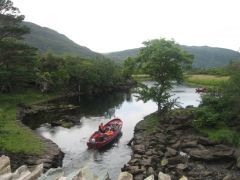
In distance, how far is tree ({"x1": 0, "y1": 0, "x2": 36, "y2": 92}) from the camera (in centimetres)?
5717

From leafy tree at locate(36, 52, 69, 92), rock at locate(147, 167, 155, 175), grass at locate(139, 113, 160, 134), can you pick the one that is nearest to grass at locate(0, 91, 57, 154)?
rock at locate(147, 167, 155, 175)

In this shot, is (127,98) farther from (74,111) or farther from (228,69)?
(228,69)

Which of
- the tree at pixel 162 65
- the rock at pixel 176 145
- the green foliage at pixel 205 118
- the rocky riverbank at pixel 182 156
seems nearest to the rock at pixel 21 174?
the rocky riverbank at pixel 182 156

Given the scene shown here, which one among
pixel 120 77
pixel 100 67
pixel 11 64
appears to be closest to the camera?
pixel 11 64

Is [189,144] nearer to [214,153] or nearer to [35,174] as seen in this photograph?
[214,153]

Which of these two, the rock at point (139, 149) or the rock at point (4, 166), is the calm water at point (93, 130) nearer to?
the rock at point (139, 149)

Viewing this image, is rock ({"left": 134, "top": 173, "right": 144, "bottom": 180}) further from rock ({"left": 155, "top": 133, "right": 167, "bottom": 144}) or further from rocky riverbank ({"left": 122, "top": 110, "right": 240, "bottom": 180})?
rock ({"left": 155, "top": 133, "right": 167, "bottom": 144})

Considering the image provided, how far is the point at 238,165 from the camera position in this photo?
29.6 meters

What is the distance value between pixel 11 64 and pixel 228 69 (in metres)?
35.8

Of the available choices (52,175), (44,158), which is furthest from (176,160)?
(52,175)

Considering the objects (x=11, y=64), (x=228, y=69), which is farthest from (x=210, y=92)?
(x=11, y=64)

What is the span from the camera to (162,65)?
48812 mm

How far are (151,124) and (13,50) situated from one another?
87.4ft

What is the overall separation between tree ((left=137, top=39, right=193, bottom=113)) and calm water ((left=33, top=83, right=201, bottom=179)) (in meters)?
5.85
